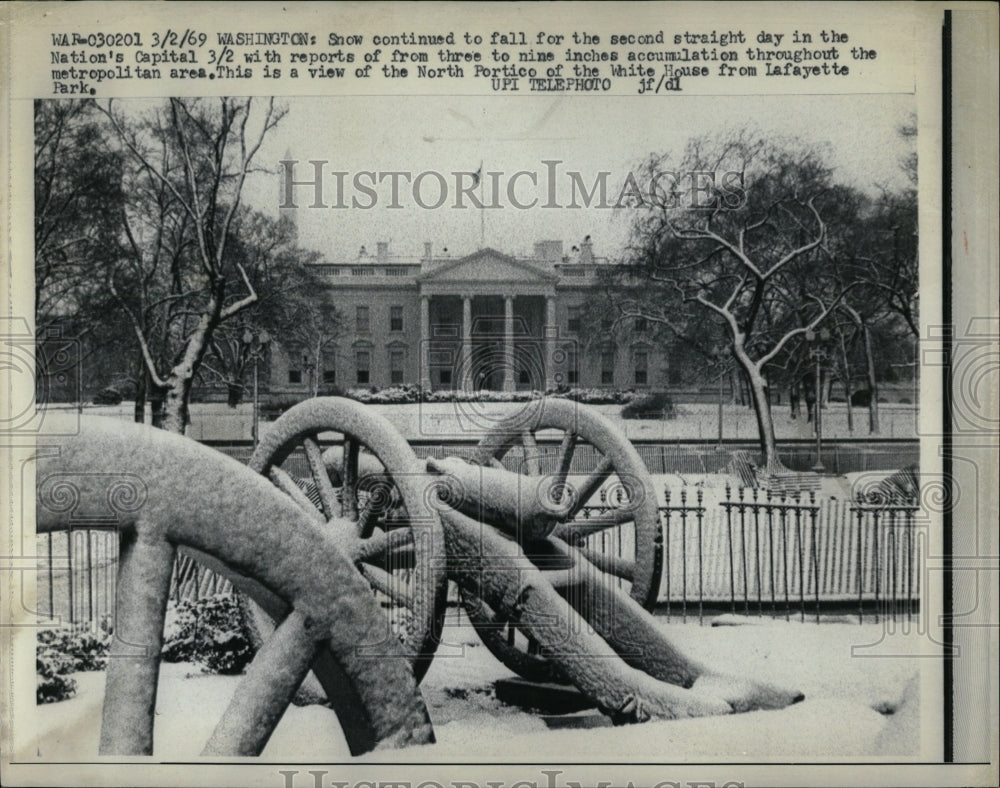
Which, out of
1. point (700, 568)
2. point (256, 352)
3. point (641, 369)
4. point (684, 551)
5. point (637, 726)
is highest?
point (256, 352)

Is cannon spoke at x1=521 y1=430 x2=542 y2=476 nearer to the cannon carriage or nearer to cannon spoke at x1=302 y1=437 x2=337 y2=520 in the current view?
the cannon carriage

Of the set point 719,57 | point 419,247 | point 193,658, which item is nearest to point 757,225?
point 719,57

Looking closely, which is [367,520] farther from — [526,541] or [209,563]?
[209,563]

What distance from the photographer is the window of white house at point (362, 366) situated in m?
6.42

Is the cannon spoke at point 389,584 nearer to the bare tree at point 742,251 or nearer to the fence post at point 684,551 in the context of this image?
the fence post at point 684,551

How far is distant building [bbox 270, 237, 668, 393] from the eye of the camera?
6340 mm

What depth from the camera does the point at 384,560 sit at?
6.02m

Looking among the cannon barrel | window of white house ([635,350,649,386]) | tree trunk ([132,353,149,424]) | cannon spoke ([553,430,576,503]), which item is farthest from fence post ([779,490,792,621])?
tree trunk ([132,353,149,424])

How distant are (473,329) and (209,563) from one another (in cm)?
236

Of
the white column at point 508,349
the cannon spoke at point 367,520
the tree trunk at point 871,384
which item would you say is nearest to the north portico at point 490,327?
the white column at point 508,349

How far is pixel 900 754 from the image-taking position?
20.2 ft

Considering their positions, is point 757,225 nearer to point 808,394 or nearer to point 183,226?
point 808,394

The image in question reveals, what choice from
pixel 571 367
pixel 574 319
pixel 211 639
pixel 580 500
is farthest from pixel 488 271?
pixel 211 639

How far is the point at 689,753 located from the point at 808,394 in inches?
97.5
